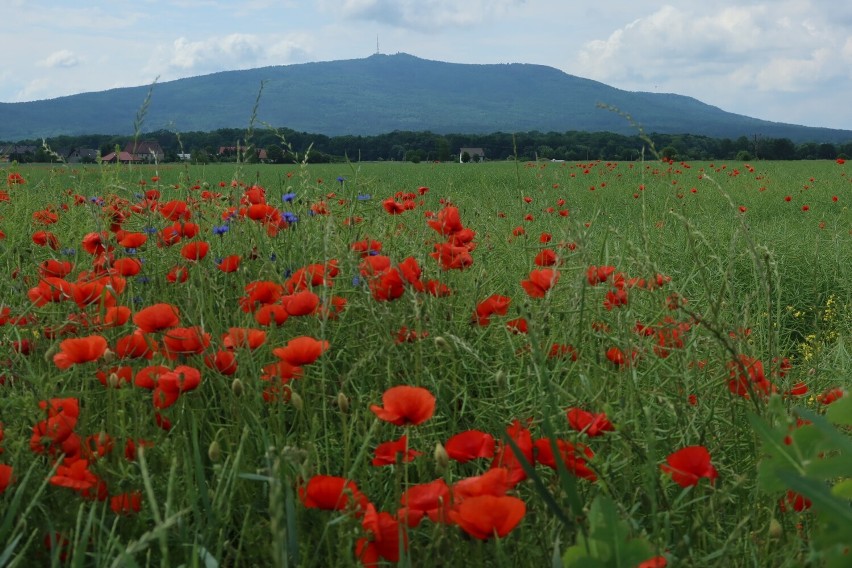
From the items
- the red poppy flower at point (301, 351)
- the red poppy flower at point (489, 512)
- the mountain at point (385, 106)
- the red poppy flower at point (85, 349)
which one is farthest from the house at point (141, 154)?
the mountain at point (385, 106)

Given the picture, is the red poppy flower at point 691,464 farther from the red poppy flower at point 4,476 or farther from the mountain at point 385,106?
the mountain at point 385,106

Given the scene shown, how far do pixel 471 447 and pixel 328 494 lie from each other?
7.2 inches

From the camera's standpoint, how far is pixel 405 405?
94 centimetres

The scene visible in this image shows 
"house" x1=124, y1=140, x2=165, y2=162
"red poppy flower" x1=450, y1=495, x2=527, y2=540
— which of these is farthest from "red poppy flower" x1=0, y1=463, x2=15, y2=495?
"house" x1=124, y1=140, x2=165, y2=162

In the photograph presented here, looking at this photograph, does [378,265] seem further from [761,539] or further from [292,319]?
[761,539]

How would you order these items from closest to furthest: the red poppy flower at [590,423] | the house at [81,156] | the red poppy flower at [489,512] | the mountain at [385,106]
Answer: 1. the red poppy flower at [489,512]
2. the red poppy flower at [590,423]
3. the house at [81,156]
4. the mountain at [385,106]

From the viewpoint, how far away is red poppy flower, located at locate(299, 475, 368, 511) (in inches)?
36.8

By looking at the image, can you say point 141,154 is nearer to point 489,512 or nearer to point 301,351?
point 301,351

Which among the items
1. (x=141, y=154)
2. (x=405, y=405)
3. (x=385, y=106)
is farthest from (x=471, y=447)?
(x=385, y=106)

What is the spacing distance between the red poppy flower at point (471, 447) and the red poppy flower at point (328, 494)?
0.13 m

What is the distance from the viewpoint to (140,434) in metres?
1.24

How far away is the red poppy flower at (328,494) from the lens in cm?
94

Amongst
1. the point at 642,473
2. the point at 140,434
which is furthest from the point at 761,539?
the point at 140,434

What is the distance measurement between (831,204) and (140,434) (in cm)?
841
